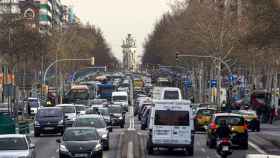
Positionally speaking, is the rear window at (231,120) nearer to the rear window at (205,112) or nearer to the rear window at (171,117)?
the rear window at (171,117)

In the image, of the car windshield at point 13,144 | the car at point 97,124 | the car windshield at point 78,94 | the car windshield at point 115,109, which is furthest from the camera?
the car windshield at point 78,94

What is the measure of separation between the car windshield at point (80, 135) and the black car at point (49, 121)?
1754 cm

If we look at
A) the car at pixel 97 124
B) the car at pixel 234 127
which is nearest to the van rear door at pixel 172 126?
the car at pixel 234 127

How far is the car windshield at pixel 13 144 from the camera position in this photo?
1061 inches

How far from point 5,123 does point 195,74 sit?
89225 millimetres

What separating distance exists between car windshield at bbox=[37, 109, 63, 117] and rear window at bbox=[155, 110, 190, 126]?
15.2m

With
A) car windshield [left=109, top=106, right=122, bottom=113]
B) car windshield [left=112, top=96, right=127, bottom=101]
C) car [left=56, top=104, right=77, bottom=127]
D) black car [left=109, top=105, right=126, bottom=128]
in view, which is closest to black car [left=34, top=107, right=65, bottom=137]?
car [left=56, top=104, right=77, bottom=127]

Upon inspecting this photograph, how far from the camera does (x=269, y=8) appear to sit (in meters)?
46.8

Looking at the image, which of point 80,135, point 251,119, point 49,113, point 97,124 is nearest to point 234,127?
point 97,124

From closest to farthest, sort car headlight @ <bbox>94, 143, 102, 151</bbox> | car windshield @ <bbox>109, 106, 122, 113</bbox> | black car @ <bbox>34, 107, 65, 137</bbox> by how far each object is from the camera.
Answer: car headlight @ <bbox>94, 143, 102, 151</bbox>, black car @ <bbox>34, 107, 65, 137</bbox>, car windshield @ <bbox>109, 106, 122, 113</bbox>

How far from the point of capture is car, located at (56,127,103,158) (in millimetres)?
29453

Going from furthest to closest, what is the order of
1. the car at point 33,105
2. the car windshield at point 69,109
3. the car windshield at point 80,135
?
the car at point 33,105 → the car windshield at point 69,109 → the car windshield at point 80,135

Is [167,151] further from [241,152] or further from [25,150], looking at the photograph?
[25,150]

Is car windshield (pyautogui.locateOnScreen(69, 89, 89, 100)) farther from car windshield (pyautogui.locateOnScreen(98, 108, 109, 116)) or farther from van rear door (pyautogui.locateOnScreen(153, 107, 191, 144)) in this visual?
van rear door (pyautogui.locateOnScreen(153, 107, 191, 144))
